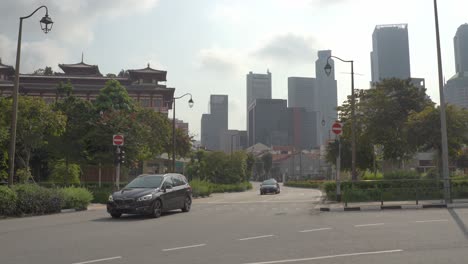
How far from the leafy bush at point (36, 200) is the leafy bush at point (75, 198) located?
34.9 inches

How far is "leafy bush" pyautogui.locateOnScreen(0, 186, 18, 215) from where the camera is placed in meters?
17.9

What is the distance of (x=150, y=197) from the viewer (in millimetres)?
17328

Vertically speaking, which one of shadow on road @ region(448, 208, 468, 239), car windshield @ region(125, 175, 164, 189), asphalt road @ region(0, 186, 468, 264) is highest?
car windshield @ region(125, 175, 164, 189)

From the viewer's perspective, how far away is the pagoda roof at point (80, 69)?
263ft

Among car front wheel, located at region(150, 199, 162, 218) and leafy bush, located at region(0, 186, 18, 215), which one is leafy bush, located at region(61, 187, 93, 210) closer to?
leafy bush, located at region(0, 186, 18, 215)

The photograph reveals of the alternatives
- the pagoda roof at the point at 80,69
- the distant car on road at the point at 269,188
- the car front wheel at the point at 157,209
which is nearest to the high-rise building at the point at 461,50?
the distant car on road at the point at 269,188

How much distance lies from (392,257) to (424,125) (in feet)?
69.4

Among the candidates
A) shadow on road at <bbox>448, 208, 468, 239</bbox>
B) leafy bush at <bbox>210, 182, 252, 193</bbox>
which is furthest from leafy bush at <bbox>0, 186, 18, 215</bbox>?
leafy bush at <bbox>210, 182, 252, 193</bbox>

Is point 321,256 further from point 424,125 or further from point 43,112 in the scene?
point 43,112

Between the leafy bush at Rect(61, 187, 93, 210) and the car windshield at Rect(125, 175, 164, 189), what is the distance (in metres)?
4.91

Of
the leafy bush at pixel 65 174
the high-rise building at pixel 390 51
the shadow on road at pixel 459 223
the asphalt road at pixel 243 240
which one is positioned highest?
the high-rise building at pixel 390 51

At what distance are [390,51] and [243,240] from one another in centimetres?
4834

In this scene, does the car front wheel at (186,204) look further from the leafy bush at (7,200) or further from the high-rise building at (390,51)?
the high-rise building at (390,51)

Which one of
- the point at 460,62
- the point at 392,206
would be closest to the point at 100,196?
the point at 392,206
